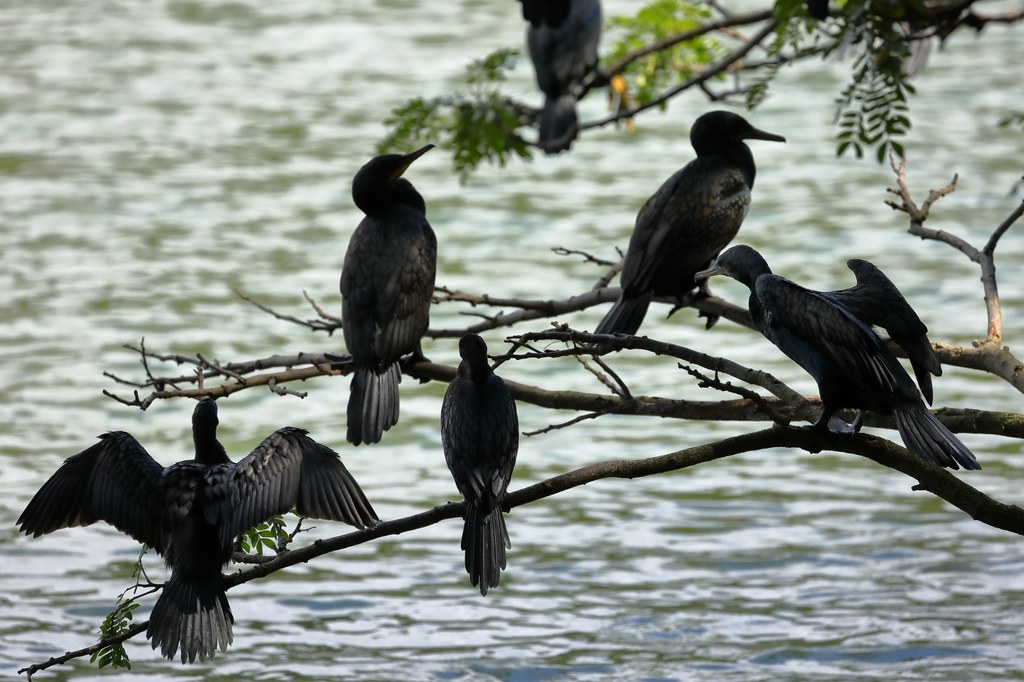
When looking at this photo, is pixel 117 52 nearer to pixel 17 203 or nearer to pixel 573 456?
pixel 17 203

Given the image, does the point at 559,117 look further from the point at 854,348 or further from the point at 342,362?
the point at 854,348

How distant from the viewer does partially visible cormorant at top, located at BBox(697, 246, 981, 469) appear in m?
4.34

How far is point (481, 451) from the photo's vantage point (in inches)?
187

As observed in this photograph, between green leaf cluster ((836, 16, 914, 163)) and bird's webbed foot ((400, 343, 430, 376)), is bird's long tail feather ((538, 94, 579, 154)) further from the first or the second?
bird's webbed foot ((400, 343, 430, 376))

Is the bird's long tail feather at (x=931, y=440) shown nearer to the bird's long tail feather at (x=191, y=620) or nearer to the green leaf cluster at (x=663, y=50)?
the bird's long tail feather at (x=191, y=620)

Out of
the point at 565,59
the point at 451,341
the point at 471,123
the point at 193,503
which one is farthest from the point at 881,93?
the point at 451,341

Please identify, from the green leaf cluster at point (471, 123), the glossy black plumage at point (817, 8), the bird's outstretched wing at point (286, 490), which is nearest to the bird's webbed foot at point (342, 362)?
the bird's outstretched wing at point (286, 490)

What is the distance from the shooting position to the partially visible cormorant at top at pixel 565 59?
9117 mm

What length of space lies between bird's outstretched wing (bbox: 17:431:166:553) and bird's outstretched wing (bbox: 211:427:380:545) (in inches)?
8.0

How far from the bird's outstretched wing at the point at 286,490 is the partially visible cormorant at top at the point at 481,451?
31 centimetres

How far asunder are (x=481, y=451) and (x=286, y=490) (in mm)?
596

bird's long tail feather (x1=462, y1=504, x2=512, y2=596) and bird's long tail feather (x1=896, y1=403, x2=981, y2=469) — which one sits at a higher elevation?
bird's long tail feather (x1=896, y1=403, x2=981, y2=469)

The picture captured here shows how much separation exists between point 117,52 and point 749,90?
46.9ft

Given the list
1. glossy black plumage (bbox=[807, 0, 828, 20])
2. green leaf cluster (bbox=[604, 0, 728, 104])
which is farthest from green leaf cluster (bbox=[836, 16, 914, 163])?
green leaf cluster (bbox=[604, 0, 728, 104])
